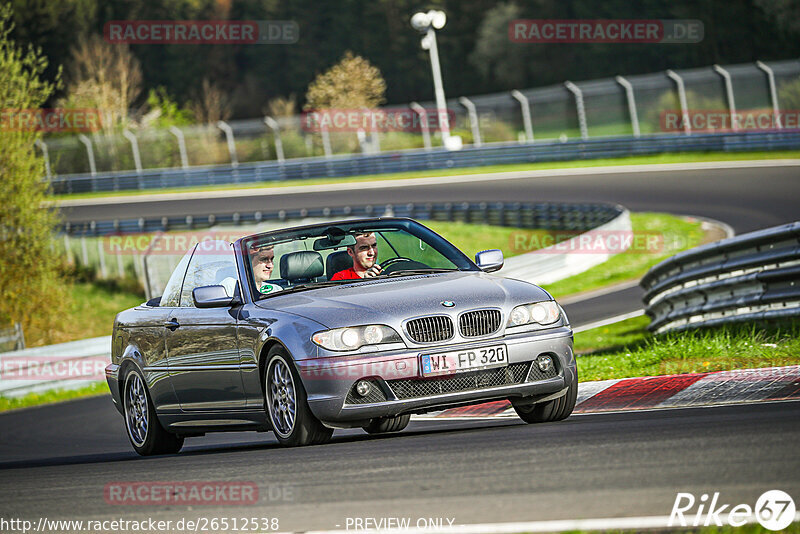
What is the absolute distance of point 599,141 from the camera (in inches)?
1640

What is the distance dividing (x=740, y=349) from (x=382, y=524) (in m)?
5.94

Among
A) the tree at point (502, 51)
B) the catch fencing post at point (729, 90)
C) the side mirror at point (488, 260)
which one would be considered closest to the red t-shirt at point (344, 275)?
the side mirror at point (488, 260)

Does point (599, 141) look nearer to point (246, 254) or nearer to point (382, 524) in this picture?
point (246, 254)

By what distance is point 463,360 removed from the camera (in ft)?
24.3

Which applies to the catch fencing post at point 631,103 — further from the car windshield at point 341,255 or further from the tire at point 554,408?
the tire at point 554,408

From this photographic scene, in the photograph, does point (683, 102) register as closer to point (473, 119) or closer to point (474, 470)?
point (473, 119)

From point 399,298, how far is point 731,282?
5.84m

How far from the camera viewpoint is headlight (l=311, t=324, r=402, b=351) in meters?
7.35

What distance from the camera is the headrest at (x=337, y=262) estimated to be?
28.2ft

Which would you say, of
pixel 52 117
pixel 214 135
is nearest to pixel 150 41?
pixel 52 117

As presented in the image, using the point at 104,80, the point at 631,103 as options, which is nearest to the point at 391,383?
the point at 631,103

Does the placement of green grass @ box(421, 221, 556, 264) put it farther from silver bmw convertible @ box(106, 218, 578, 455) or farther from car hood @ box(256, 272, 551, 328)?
car hood @ box(256, 272, 551, 328)

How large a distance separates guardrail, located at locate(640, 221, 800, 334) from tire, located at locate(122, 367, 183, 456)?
18.3 feet

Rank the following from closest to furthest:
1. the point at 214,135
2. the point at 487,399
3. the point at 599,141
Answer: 1. the point at 487,399
2. the point at 599,141
3. the point at 214,135
